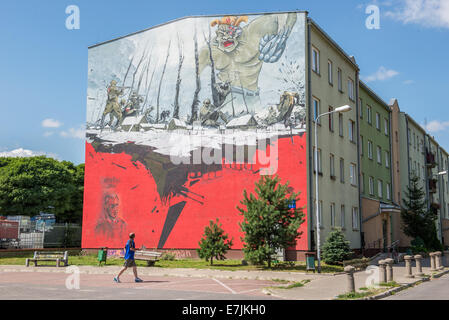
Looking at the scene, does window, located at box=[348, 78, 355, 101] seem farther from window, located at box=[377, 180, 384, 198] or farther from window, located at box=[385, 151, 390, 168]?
Result: window, located at box=[385, 151, 390, 168]

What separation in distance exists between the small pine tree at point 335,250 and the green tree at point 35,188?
93.1 feet

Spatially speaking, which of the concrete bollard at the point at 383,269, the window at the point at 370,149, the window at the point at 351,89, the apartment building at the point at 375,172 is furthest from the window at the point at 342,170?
the concrete bollard at the point at 383,269

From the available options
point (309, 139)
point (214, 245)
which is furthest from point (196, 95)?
point (214, 245)

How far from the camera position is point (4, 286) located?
15039 mm

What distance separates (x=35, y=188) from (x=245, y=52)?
83.8 feet

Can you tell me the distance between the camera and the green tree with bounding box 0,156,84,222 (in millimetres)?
43125

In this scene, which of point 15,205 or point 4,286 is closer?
point 4,286

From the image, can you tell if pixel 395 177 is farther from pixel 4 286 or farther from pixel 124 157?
pixel 4 286

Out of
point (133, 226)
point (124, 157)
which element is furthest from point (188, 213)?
point (124, 157)

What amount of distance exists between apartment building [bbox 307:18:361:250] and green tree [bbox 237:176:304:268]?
5.39m

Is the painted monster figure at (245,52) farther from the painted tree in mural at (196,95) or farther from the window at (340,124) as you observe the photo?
the window at (340,124)

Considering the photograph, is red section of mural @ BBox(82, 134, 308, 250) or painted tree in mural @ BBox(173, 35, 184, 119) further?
painted tree in mural @ BBox(173, 35, 184, 119)

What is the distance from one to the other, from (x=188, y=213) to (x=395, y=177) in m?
27.4

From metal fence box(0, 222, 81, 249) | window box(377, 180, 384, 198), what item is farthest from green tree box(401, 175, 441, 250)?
metal fence box(0, 222, 81, 249)
